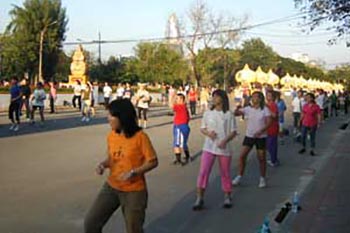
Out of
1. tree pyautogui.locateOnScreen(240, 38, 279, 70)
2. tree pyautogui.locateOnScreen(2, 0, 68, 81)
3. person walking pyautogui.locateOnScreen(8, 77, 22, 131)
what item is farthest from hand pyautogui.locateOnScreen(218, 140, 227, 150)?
tree pyautogui.locateOnScreen(240, 38, 279, 70)

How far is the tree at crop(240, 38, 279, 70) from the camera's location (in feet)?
420

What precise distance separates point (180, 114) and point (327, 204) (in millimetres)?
5160

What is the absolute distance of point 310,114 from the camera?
16.4 m

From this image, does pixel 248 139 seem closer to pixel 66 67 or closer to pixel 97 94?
pixel 97 94

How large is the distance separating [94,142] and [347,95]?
32.6 m

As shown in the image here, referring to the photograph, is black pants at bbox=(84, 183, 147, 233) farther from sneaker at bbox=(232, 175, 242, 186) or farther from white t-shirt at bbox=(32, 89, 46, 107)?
white t-shirt at bbox=(32, 89, 46, 107)

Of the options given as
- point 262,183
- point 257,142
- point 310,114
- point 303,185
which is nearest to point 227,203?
point 262,183

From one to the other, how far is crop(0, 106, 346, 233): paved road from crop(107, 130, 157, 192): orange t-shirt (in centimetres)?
209

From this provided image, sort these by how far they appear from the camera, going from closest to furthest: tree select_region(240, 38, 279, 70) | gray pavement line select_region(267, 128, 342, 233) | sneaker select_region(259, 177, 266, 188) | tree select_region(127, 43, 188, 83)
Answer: gray pavement line select_region(267, 128, 342, 233) < sneaker select_region(259, 177, 266, 188) < tree select_region(127, 43, 188, 83) < tree select_region(240, 38, 279, 70)

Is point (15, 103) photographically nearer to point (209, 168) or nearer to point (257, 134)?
point (257, 134)

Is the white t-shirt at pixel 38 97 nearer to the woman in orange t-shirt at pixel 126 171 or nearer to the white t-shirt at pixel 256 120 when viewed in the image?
the white t-shirt at pixel 256 120

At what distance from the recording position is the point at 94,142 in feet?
61.2

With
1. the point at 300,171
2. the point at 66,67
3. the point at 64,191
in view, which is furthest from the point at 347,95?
the point at 66,67

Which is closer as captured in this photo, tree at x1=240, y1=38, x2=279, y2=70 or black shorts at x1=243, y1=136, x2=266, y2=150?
black shorts at x1=243, y1=136, x2=266, y2=150
